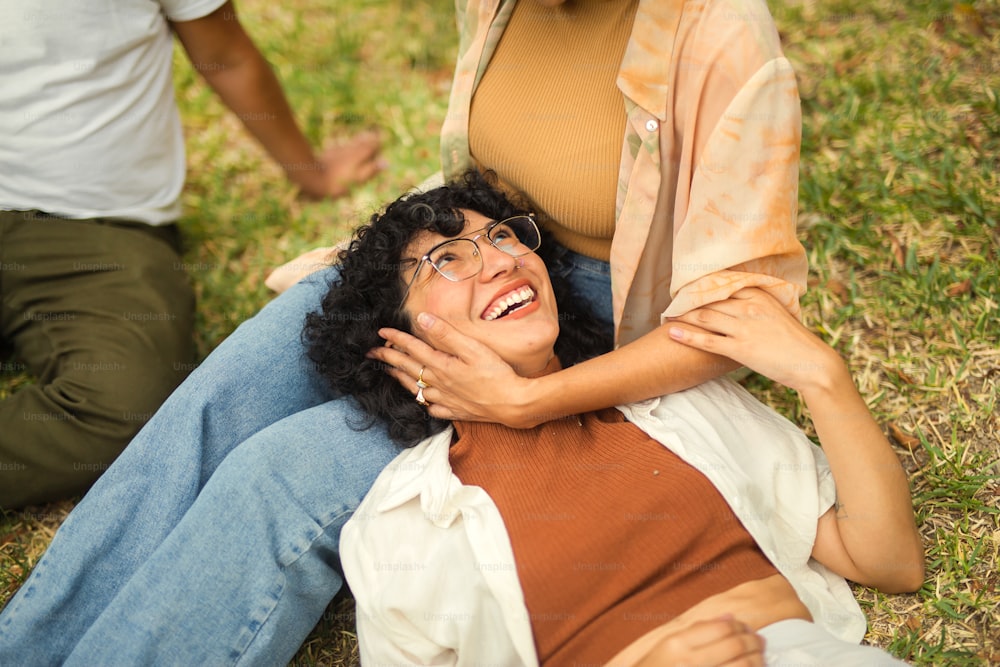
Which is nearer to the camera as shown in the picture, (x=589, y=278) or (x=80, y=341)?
(x=589, y=278)

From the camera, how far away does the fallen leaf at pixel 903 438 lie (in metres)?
2.91

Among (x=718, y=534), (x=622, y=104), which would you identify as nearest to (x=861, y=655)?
(x=718, y=534)

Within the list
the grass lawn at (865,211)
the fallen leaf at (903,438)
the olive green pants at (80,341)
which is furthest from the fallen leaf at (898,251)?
the olive green pants at (80,341)

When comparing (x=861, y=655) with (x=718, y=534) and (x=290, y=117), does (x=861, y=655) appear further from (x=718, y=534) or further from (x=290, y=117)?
(x=290, y=117)

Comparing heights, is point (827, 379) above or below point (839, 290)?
above

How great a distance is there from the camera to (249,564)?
2.34 metres

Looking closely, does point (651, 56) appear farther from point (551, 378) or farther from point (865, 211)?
point (865, 211)

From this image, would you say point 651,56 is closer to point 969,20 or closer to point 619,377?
point 619,377

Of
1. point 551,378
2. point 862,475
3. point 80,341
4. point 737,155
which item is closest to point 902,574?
point 862,475

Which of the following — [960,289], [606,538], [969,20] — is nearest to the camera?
[606,538]

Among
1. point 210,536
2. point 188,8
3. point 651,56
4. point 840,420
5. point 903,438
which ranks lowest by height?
point 903,438

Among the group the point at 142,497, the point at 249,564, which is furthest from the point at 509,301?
the point at 142,497

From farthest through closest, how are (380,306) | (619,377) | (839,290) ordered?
(839,290)
(380,306)
(619,377)

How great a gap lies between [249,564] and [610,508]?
1026 mm
